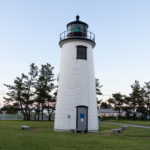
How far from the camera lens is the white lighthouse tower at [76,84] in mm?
15039

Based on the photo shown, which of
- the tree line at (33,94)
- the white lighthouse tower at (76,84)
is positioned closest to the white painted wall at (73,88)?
the white lighthouse tower at (76,84)

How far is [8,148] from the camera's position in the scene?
298 inches

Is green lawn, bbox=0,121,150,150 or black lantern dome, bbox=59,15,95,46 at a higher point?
black lantern dome, bbox=59,15,95,46

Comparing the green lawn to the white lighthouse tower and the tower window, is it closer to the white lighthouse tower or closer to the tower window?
the white lighthouse tower

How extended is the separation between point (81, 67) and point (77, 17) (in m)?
4.70

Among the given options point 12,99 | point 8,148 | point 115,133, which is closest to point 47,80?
point 12,99

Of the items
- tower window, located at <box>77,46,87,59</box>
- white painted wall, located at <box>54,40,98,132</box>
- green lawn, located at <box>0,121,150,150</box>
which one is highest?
tower window, located at <box>77,46,87,59</box>

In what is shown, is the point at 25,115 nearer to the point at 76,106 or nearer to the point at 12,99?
the point at 12,99

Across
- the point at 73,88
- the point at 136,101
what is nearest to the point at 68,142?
the point at 73,88

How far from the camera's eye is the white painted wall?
1515 centimetres

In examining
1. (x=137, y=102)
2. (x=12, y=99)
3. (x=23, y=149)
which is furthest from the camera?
(x=137, y=102)

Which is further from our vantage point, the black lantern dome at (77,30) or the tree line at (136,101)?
the tree line at (136,101)

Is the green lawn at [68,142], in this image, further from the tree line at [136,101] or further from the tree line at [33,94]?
the tree line at [136,101]

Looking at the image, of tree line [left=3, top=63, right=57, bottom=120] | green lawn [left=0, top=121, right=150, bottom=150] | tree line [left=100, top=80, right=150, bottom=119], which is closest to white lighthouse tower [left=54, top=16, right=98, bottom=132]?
green lawn [left=0, top=121, right=150, bottom=150]
